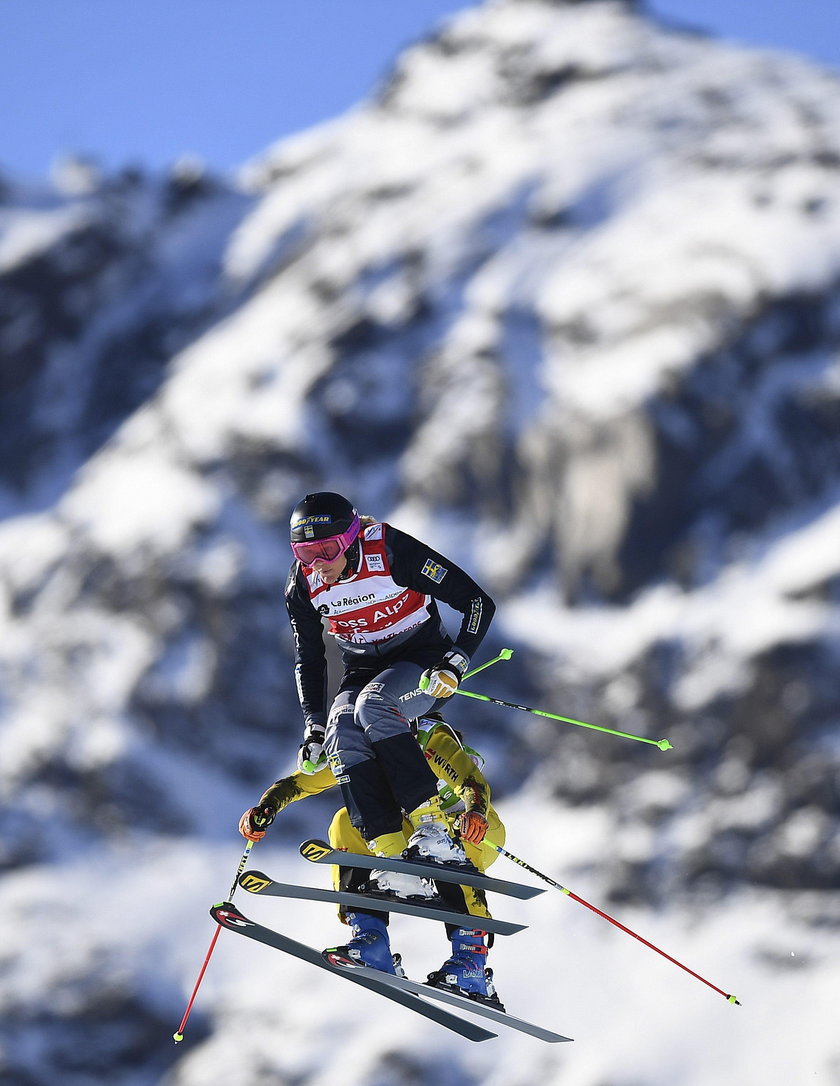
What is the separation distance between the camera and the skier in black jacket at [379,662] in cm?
1432

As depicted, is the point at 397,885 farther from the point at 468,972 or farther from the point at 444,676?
Result: the point at 444,676

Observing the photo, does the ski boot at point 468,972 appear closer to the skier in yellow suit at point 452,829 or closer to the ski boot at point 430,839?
the skier in yellow suit at point 452,829

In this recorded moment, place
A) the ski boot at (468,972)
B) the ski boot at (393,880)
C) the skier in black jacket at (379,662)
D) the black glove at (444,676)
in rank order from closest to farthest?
the black glove at (444,676) → the skier in black jacket at (379,662) → the ski boot at (468,972) → the ski boot at (393,880)

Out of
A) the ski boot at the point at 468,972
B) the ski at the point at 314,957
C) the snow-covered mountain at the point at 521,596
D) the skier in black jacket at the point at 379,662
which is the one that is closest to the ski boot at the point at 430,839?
the skier in black jacket at the point at 379,662

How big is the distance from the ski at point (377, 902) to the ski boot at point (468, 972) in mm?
226

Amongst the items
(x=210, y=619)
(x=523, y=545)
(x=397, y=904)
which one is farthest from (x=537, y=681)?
(x=397, y=904)

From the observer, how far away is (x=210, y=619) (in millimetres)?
159625

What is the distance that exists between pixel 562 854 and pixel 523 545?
39.0 metres

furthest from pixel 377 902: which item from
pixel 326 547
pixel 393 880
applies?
pixel 326 547

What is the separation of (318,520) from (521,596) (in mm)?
147461

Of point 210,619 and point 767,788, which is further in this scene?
point 210,619

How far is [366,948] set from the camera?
14.4m

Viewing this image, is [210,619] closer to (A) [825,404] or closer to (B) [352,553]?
(A) [825,404]

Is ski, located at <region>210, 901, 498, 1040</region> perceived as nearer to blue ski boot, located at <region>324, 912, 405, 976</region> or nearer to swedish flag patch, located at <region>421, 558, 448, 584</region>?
blue ski boot, located at <region>324, 912, 405, 976</region>
